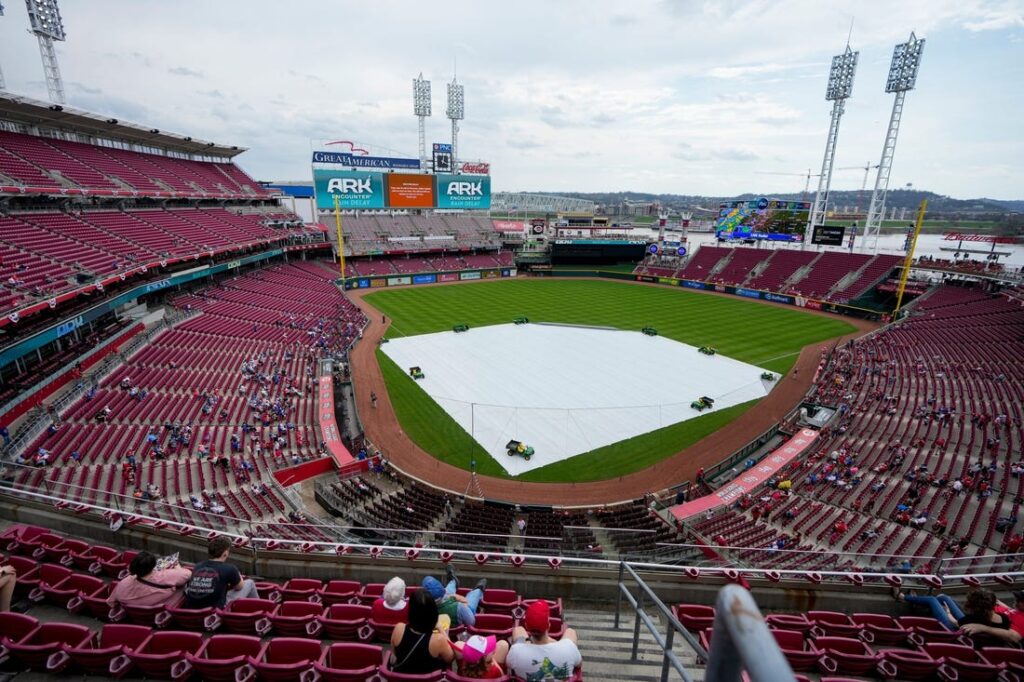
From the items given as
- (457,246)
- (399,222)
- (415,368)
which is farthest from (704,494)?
(399,222)

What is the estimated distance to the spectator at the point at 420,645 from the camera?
5082 millimetres

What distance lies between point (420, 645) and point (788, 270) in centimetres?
7226

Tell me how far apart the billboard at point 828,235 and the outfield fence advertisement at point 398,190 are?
48.5 m

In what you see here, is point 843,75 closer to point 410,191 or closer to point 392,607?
point 410,191

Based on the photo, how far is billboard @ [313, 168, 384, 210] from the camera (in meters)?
67.3

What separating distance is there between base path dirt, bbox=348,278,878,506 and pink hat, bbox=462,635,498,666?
53.0 feet

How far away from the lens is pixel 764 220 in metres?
66.8

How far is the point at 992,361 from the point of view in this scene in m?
30.9

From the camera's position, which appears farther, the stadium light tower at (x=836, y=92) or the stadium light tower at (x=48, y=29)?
the stadium light tower at (x=836, y=92)

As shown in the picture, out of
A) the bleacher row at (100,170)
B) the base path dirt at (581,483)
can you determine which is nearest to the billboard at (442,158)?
the bleacher row at (100,170)

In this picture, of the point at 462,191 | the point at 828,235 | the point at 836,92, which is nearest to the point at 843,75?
the point at 836,92

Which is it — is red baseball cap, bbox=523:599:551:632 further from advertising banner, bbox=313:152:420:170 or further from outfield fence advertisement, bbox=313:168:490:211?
advertising banner, bbox=313:152:420:170

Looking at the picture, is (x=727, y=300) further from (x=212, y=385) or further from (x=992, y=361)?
(x=212, y=385)

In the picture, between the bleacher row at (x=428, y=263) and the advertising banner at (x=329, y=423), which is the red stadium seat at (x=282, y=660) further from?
the bleacher row at (x=428, y=263)
